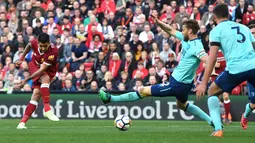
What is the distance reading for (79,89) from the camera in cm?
2719

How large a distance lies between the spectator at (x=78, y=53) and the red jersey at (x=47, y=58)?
838cm

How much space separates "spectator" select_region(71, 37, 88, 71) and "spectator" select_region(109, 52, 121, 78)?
1276 mm

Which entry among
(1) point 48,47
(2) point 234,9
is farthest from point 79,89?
(1) point 48,47

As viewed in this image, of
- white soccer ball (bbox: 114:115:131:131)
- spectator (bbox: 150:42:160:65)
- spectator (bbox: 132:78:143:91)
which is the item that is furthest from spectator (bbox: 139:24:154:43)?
white soccer ball (bbox: 114:115:131:131)

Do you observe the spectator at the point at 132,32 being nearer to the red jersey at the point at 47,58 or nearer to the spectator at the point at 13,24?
the spectator at the point at 13,24

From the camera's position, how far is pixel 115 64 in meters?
27.6

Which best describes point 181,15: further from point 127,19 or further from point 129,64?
point 129,64

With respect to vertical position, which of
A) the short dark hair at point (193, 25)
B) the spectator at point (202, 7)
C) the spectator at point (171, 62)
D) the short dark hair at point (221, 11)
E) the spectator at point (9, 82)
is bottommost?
the spectator at point (9, 82)

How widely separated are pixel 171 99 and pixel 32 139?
10.7 meters

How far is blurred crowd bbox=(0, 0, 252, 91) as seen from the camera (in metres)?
26.8

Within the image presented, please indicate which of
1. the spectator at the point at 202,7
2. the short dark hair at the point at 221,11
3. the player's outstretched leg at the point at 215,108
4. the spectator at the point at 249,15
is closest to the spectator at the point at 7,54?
the spectator at the point at 202,7

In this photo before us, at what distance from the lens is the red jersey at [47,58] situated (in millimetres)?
19641

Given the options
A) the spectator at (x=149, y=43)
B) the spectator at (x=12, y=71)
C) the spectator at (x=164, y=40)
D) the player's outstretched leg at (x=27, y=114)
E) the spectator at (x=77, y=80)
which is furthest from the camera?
the spectator at (x=12, y=71)

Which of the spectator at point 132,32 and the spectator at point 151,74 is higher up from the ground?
the spectator at point 132,32
